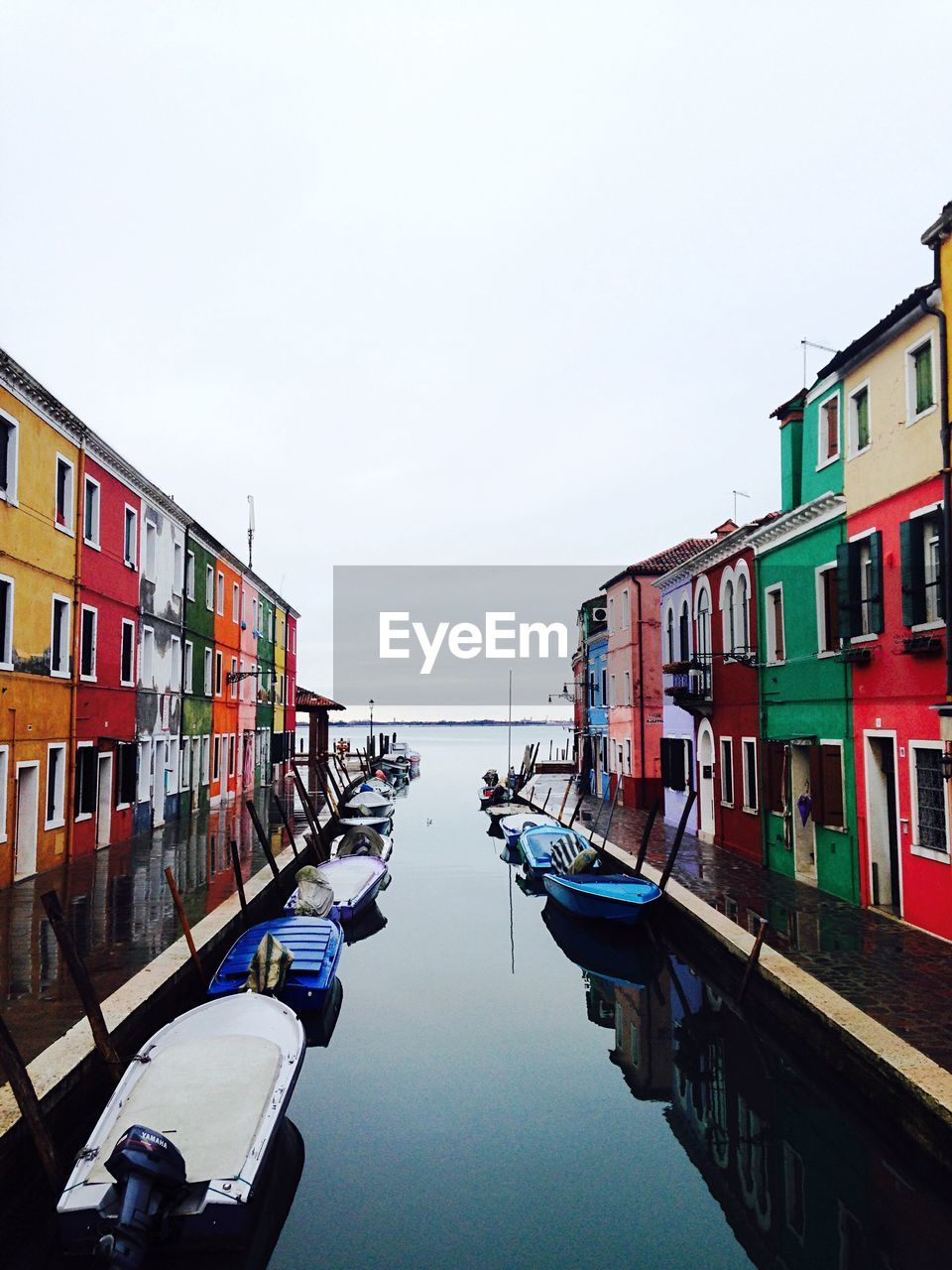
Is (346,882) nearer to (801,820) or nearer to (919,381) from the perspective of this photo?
(801,820)

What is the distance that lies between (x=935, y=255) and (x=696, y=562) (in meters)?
12.6

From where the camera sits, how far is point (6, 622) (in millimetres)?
18328

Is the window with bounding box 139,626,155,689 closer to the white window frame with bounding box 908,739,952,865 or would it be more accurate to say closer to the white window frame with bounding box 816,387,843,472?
the white window frame with bounding box 816,387,843,472

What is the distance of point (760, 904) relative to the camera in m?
16.4

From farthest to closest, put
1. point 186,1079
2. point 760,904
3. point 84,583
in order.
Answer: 1. point 84,583
2. point 760,904
3. point 186,1079

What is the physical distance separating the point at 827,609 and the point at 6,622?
1656 cm

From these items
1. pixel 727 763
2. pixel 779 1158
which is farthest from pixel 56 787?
pixel 779 1158

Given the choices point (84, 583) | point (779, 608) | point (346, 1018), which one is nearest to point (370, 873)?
point (346, 1018)

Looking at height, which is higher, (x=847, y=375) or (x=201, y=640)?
(x=847, y=375)

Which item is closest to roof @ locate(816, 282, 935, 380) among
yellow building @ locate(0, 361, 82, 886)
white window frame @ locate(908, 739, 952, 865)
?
white window frame @ locate(908, 739, 952, 865)

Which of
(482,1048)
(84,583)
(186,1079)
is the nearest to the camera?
(186,1079)

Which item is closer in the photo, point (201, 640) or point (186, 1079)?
point (186, 1079)

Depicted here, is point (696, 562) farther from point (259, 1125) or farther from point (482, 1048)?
point (259, 1125)

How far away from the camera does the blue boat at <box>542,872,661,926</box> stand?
59.2 feet
